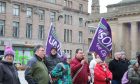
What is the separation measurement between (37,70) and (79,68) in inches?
90.2

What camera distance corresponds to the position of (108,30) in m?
14.1

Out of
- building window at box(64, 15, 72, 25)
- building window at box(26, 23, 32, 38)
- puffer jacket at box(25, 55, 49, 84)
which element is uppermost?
building window at box(64, 15, 72, 25)

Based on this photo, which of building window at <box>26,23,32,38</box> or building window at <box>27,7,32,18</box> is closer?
building window at <box>26,23,32,38</box>

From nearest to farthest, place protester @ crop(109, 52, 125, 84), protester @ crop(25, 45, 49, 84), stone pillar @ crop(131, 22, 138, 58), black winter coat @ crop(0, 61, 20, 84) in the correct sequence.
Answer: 1. black winter coat @ crop(0, 61, 20, 84)
2. protester @ crop(25, 45, 49, 84)
3. protester @ crop(109, 52, 125, 84)
4. stone pillar @ crop(131, 22, 138, 58)

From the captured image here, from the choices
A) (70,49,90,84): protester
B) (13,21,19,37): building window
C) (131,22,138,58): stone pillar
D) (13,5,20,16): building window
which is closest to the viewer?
(70,49,90,84): protester

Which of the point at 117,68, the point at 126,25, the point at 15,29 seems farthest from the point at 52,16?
the point at 117,68

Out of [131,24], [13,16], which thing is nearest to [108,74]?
[13,16]

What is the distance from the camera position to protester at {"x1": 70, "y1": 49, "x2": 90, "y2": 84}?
11234 mm

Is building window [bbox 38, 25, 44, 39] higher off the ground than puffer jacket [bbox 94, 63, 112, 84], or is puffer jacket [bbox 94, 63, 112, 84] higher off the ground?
building window [bbox 38, 25, 44, 39]

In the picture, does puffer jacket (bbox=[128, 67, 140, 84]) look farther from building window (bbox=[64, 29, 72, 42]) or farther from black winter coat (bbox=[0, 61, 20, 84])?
building window (bbox=[64, 29, 72, 42])

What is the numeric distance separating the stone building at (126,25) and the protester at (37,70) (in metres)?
66.4

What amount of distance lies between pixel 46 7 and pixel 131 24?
3175 cm

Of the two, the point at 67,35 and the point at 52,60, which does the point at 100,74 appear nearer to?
the point at 52,60

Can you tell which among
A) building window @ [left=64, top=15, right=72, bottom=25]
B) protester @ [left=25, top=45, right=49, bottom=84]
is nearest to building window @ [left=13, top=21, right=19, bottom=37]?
building window @ [left=64, top=15, right=72, bottom=25]
